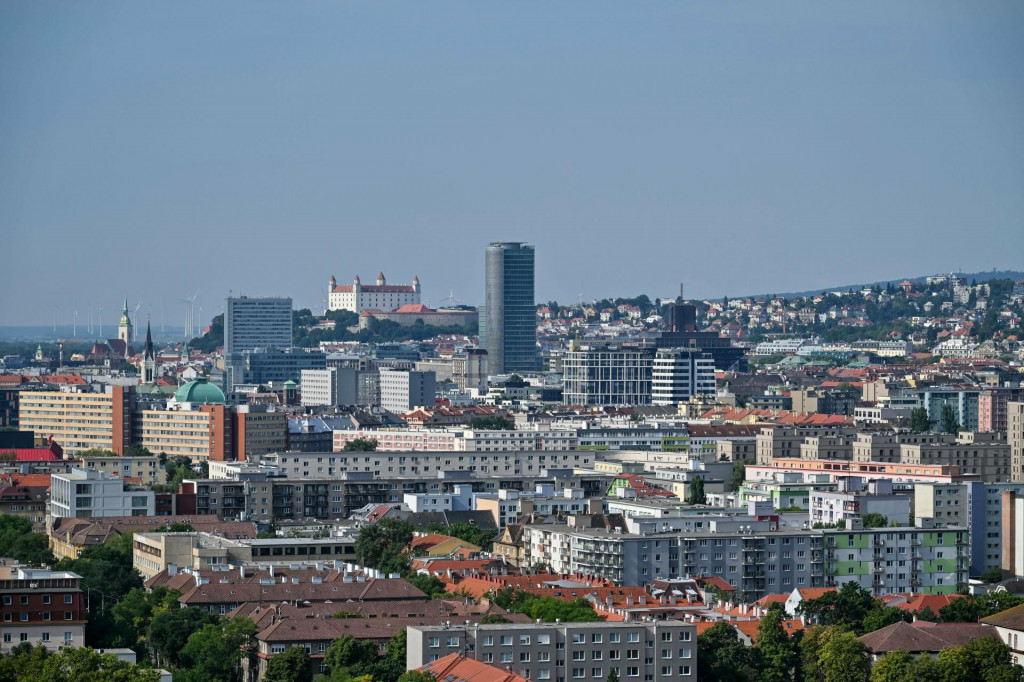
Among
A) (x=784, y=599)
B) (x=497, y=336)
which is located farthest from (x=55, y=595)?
(x=497, y=336)

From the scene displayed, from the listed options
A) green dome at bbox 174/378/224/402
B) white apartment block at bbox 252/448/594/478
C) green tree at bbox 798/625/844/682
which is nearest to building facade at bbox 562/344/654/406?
green dome at bbox 174/378/224/402

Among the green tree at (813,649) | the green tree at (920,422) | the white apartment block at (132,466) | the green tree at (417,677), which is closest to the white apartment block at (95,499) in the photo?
the white apartment block at (132,466)

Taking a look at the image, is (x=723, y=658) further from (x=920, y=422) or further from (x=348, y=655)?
(x=920, y=422)

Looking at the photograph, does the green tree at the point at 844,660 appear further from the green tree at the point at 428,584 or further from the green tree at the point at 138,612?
the green tree at the point at 138,612

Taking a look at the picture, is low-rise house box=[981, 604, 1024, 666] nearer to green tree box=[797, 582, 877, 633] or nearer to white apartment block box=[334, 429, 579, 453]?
green tree box=[797, 582, 877, 633]

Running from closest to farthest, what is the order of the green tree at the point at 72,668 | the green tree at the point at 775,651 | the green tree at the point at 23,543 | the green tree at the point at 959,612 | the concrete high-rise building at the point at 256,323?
1. the green tree at the point at 72,668
2. the green tree at the point at 775,651
3. the green tree at the point at 959,612
4. the green tree at the point at 23,543
5. the concrete high-rise building at the point at 256,323

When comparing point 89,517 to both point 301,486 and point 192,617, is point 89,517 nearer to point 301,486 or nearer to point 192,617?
point 301,486
